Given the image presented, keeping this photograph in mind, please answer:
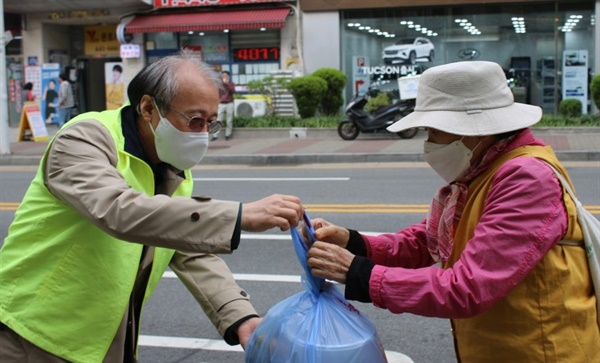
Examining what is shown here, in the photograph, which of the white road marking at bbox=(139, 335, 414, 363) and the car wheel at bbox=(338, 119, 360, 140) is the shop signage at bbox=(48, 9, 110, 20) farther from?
the white road marking at bbox=(139, 335, 414, 363)

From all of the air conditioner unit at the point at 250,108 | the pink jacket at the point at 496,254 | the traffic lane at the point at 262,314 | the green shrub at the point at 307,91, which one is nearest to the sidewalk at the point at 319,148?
the green shrub at the point at 307,91

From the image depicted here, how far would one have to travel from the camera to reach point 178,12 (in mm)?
24203

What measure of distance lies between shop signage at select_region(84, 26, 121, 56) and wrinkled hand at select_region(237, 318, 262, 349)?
26.0m

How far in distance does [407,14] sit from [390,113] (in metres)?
5.84

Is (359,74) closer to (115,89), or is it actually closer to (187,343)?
(115,89)

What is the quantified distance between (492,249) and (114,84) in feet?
79.6

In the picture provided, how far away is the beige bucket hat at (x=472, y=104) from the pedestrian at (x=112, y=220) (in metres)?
0.52

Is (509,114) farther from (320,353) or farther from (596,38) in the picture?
(596,38)

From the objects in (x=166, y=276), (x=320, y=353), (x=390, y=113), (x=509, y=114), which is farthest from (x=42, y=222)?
(x=390, y=113)

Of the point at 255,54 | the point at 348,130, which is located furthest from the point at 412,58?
the point at 348,130

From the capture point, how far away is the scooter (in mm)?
17766

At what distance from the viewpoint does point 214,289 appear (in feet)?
9.13

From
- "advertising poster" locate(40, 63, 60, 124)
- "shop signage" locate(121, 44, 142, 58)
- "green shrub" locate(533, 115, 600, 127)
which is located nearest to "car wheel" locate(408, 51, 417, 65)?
"green shrub" locate(533, 115, 600, 127)

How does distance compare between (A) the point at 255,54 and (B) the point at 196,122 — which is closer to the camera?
(B) the point at 196,122
